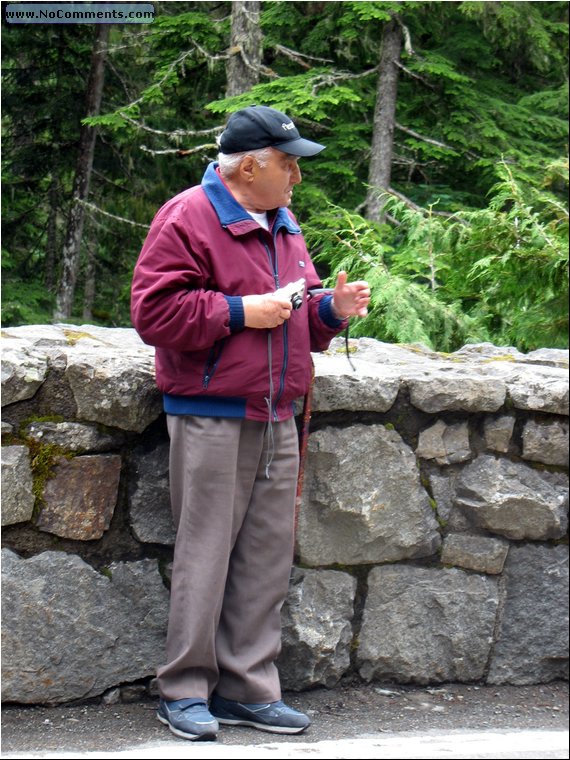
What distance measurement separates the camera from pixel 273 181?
2926 millimetres

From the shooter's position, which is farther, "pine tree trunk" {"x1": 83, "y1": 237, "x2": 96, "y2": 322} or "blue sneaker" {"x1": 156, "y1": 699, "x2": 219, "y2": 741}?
"pine tree trunk" {"x1": 83, "y1": 237, "x2": 96, "y2": 322}

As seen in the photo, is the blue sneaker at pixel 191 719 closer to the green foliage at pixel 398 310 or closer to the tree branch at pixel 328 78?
the green foliage at pixel 398 310

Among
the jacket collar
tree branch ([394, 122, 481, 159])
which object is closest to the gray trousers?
the jacket collar

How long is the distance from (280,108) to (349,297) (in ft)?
20.6

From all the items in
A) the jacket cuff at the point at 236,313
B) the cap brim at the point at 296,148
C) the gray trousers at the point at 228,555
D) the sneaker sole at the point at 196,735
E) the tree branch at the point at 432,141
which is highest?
the tree branch at the point at 432,141

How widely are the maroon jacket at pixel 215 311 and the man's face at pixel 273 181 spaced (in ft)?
0.24

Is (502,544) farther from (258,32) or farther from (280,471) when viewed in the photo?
(258,32)

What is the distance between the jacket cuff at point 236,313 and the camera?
273 cm

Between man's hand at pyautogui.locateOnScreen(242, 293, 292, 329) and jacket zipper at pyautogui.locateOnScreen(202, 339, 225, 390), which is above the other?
man's hand at pyautogui.locateOnScreen(242, 293, 292, 329)

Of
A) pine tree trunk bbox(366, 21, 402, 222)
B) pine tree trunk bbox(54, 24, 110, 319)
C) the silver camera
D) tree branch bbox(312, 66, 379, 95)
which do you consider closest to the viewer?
the silver camera

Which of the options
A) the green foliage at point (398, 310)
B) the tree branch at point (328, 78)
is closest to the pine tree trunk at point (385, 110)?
the tree branch at point (328, 78)

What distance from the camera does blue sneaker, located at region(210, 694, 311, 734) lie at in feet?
9.94

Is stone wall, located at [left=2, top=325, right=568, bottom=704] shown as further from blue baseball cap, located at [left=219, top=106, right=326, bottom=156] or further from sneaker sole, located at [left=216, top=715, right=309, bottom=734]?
blue baseball cap, located at [left=219, top=106, right=326, bottom=156]

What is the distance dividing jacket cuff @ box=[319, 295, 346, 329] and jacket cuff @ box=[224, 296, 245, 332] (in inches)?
17.3
